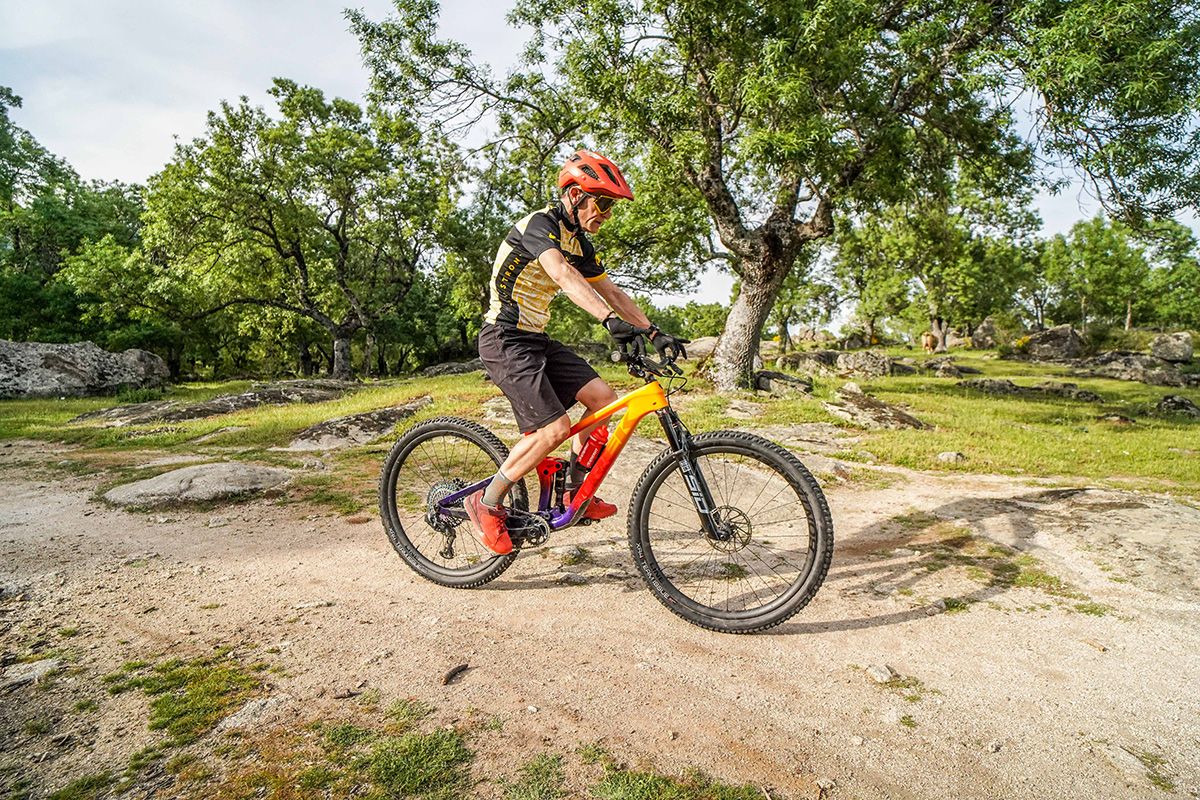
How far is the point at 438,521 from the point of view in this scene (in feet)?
15.4

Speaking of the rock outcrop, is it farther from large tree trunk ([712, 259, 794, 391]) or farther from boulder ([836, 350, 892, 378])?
large tree trunk ([712, 259, 794, 391])

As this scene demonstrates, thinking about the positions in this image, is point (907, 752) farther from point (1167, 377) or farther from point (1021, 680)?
point (1167, 377)

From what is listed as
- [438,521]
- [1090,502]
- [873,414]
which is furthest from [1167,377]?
[438,521]

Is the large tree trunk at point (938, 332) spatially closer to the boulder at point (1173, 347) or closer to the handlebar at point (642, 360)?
the boulder at point (1173, 347)

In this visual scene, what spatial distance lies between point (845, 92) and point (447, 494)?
11.8 m

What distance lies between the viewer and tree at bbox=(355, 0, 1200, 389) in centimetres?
952

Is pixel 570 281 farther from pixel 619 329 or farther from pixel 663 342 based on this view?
pixel 663 342

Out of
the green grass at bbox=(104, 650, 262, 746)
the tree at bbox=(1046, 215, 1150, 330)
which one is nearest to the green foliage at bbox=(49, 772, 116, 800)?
the green grass at bbox=(104, 650, 262, 746)

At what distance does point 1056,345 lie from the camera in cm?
3678

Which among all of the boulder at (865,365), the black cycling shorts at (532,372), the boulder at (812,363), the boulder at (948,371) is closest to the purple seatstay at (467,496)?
the black cycling shorts at (532,372)

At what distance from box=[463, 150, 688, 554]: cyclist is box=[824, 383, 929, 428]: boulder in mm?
9259

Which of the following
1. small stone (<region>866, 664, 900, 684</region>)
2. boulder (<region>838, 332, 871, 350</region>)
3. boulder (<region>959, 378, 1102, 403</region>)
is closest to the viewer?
small stone (<region>866, 664, 900, 684</region>)

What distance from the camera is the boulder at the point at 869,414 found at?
12.0 meters

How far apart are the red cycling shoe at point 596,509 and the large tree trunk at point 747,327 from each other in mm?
11561
